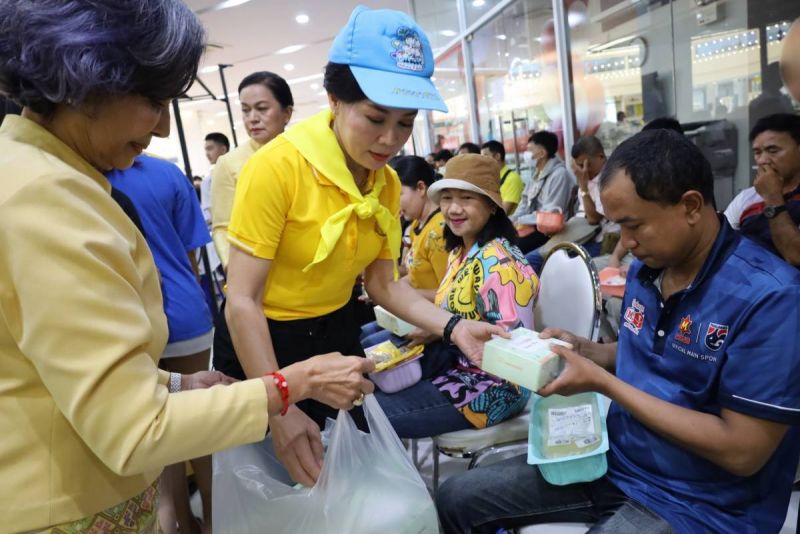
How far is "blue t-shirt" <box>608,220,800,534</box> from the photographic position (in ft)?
2.95

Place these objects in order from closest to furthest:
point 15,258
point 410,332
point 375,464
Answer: point 15,258 → point 375,464 → point 410,332

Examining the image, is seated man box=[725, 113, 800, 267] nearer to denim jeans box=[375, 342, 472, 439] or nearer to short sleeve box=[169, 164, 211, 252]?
denim jeans box=[375, 342, 472, 439]

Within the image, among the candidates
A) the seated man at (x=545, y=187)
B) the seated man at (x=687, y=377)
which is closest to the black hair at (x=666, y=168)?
the seated man at (x=687, y=377)

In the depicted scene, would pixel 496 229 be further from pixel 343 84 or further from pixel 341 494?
pixel 341 494

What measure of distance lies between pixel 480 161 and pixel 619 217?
3.08 ft

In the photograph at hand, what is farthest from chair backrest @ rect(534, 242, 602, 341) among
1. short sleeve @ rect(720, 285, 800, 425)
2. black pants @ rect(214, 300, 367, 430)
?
black pants @ rect(214, 300, 367, 430)

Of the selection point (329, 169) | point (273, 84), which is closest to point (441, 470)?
point (329, 169)

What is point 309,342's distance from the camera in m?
1.21

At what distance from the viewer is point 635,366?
1151 mm

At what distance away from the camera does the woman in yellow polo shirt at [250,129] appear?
2.43 meters

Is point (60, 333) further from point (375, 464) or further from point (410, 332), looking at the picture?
point (410, 332)

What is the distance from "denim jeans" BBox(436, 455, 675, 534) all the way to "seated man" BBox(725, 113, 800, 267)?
1428 millimetres

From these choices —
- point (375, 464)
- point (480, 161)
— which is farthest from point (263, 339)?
point (480, 161)

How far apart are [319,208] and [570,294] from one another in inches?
36.3
